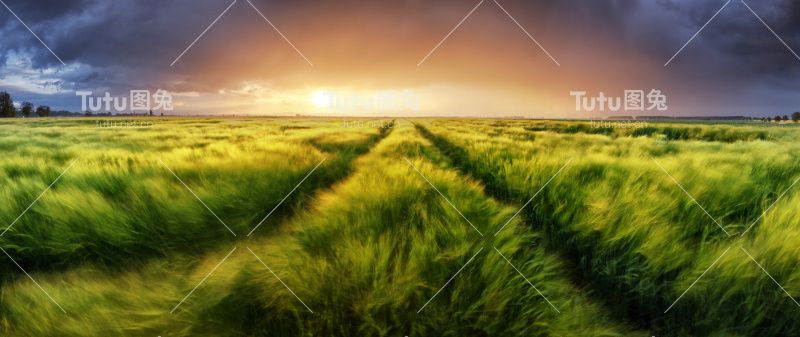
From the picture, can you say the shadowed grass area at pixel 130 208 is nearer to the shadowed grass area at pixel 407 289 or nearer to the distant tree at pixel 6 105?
the shadowed grass area at pixel 407 289

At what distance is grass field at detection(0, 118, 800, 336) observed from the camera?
1.28m

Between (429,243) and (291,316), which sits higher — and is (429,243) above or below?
above

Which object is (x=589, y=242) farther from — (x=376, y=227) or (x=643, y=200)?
(x=376, y=227)

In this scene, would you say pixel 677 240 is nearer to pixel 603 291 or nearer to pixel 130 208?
pixel 603 291

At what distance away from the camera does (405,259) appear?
5.32 ft

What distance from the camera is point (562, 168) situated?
3.76m

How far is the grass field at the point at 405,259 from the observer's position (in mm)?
1277

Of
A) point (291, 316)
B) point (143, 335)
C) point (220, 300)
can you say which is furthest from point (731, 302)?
point (143, 335)

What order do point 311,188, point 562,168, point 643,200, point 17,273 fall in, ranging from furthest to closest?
point 311,188 → point 562,168 → point 643,200 → point 17,273

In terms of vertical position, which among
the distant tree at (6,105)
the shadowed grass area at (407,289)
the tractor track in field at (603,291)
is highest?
the distant tree at (6,105)

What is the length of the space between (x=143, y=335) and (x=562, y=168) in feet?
14.0

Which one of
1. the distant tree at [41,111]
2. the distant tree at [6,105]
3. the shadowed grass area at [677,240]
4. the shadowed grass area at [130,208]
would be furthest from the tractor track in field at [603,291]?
the distant tree at [41,111]

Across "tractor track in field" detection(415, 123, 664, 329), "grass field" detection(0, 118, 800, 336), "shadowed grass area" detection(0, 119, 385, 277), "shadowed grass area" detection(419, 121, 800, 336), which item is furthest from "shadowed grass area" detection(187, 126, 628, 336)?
"shadowed grass area" detection(0, 119, 385, 277)

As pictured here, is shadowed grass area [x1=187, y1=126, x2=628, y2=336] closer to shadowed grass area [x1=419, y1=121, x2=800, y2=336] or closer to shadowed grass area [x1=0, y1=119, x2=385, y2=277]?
shadowed grass area [x1=419, y1=121, x2=800, y2=336]
